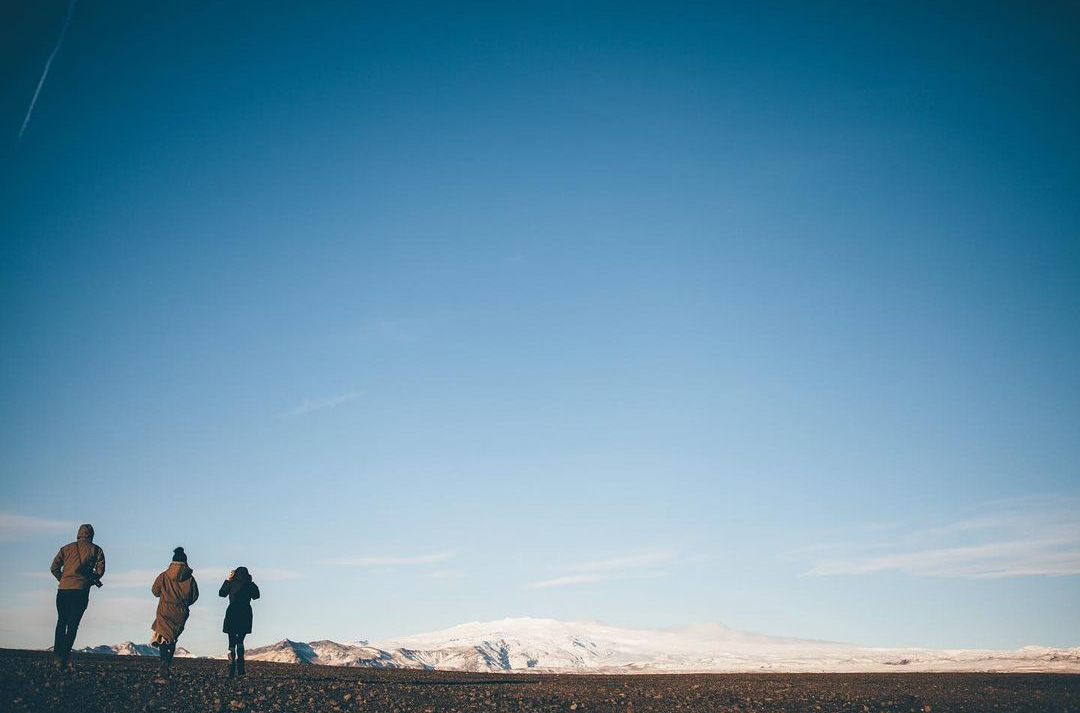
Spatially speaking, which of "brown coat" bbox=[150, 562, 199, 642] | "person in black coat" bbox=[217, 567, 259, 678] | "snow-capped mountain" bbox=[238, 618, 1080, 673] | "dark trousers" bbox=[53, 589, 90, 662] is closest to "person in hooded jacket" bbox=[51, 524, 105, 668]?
"dark trousers" bbox=[53, 589, 90, 662]

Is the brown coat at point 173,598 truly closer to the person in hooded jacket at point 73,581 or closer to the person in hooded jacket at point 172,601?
the person in hooded jacket at point 172,601

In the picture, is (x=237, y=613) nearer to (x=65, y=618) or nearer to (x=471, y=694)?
(x=65, y=618)

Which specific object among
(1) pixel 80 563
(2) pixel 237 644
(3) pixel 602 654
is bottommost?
(3) pixel 602 654

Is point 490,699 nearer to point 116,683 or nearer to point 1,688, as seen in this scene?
point 116,683

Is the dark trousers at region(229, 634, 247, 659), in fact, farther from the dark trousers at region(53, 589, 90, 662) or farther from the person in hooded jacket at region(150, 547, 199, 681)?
the dark trousers at region(53, 589, 90, 662)

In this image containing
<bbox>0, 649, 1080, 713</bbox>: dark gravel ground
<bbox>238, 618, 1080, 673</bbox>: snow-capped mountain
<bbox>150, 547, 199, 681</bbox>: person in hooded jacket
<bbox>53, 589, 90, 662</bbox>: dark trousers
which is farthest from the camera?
<bbox>238, 618, 1080, 673</bbox>: snow-capped mountain

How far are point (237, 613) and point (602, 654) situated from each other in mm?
108188

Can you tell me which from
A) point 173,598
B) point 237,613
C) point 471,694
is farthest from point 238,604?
point 471,694

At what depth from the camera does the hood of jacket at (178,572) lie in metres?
15.9

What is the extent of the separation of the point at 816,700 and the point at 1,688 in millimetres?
18394

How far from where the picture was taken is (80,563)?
14.8 metres

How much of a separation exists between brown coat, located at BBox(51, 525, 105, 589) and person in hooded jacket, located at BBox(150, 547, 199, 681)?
1345mm

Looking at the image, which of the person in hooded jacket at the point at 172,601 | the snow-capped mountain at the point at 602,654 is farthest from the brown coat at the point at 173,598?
the snow-capped mountain at the point at 602,654

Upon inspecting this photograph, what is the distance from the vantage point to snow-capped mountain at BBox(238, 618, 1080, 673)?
5131 cm
